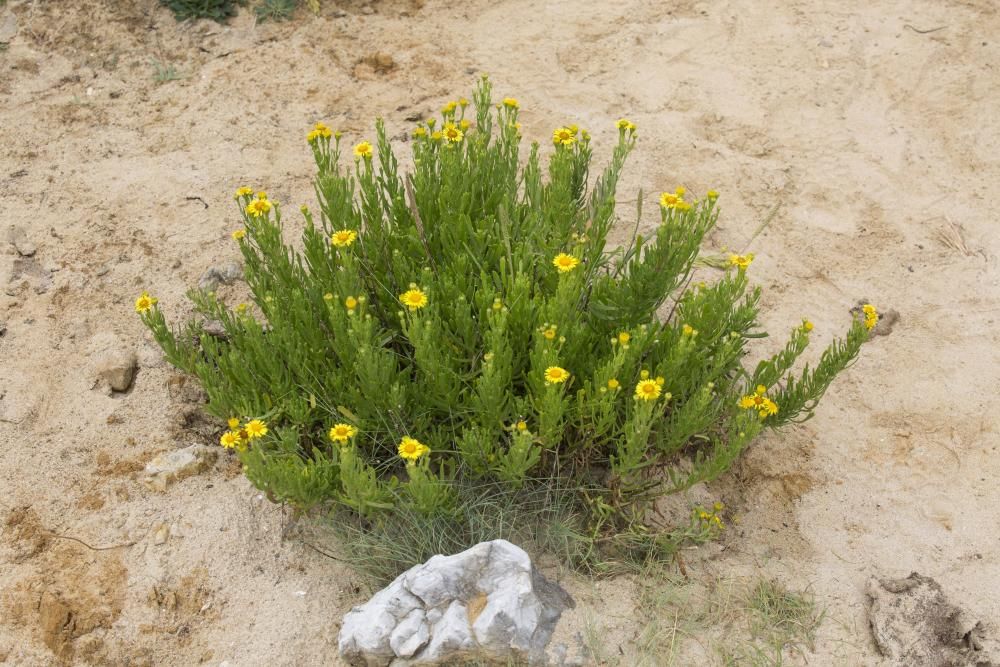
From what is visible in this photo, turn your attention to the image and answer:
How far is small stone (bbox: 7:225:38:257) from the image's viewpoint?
4.27m

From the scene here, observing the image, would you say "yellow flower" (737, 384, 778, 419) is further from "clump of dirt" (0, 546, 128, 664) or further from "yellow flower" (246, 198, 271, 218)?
"clump of dirt" (0, 546, 128, 664)

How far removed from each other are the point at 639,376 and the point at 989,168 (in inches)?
124

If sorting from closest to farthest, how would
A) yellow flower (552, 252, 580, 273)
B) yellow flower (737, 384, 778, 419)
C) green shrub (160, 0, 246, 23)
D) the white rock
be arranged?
the white rock, yellow flower (552, 252, 580, 273), yellow flower (737, 384, 778, 419), green shrub (160, 0, 246, 23)

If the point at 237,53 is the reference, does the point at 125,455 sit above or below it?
below

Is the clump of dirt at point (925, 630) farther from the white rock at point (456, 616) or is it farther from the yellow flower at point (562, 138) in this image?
the yellow flower at point (562, 138)

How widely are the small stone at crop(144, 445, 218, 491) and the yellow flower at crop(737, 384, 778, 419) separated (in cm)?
200

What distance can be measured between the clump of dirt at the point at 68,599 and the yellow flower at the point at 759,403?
221 cm

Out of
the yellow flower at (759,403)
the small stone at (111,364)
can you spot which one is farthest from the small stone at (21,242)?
the yellow flower at (759,403)

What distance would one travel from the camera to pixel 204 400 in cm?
371

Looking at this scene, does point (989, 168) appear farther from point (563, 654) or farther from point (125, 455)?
point (125, 455)

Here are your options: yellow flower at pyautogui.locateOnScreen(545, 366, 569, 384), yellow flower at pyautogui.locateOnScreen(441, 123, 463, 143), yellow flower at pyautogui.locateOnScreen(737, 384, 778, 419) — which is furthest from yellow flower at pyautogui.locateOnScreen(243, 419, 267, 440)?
yellow flower at pyautogui.locateOnScreen(737, 384, 778, 419)

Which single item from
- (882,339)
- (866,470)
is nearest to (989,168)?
(882,339)

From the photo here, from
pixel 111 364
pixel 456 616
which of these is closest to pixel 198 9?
pixel 111 364

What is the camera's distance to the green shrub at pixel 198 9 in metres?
5.89
